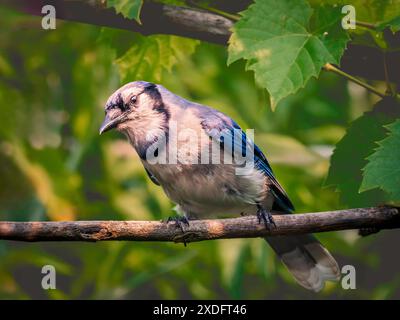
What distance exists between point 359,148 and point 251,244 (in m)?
1.50

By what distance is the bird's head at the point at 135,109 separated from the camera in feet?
11.3

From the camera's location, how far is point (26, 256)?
14.9ft

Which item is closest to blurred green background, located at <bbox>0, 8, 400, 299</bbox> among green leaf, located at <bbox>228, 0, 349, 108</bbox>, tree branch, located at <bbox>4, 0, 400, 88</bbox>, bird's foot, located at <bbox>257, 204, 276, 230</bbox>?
tree branch, located at <bbox>4, 0, 400, 88</bbox>

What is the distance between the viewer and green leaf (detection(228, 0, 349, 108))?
2.96m

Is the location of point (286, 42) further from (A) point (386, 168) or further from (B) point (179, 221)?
(B) point (179, 221)

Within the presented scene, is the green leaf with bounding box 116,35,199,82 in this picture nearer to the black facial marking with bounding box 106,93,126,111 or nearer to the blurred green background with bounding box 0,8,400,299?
the black facial marking with bounding box 106,93,126,111

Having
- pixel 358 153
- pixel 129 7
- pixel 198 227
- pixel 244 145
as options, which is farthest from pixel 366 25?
pixel 198 227

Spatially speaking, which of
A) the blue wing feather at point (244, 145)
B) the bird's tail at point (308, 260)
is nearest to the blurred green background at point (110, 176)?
the bird's tail at point (308, 260)

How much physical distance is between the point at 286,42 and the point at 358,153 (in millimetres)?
533

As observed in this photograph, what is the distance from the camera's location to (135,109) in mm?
3529

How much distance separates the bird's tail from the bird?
1.16 feet
